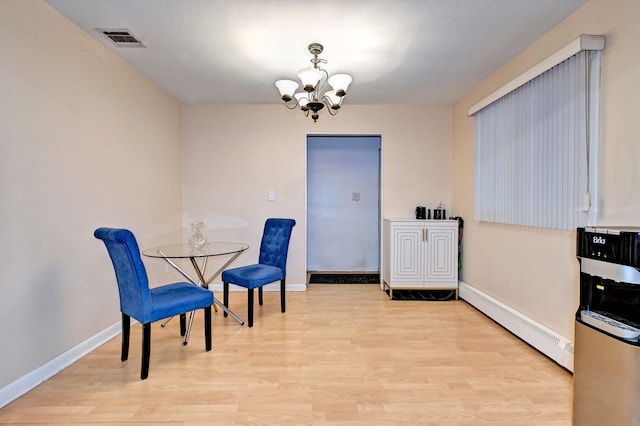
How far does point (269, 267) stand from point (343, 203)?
86.0 inches

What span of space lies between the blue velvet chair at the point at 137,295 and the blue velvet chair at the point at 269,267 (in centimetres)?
65

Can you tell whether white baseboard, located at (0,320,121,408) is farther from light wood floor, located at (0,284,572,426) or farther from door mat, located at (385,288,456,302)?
door mat, located at (385,288,456,302)

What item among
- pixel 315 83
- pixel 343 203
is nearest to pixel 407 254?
pixel 343 203

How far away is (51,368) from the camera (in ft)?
6.85

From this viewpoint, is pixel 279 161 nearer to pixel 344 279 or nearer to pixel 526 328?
pixel 344 279

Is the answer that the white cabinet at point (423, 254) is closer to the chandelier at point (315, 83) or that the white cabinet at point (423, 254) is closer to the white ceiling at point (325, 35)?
the white ceiling at point (325, 35)

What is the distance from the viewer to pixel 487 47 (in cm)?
258

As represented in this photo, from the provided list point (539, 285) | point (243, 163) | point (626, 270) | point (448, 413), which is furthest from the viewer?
point (243, 163)

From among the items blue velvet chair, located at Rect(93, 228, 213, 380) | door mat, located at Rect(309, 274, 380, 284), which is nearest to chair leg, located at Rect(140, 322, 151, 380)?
blue velvet chair, located at Rect(93, 228, 213, 380)

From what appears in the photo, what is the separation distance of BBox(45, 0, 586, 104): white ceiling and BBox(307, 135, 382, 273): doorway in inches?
69.9

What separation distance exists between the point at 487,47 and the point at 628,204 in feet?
5.09

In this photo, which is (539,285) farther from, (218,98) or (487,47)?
(218,98)

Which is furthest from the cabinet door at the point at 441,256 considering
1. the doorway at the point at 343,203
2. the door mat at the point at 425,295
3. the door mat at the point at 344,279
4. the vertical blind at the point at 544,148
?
the doorway at the point at 343,203

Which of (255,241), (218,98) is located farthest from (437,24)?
(255,241)
